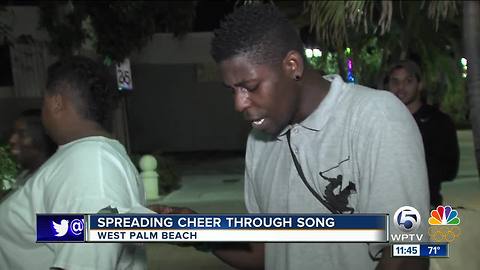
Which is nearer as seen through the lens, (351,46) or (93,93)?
(93,93)

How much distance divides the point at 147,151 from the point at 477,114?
723 inches

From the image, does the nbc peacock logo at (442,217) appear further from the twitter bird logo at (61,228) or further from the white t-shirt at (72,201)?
the twitter bird logo at (61,228)

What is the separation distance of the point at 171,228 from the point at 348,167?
26.0 inches

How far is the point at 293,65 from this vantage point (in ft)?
6.14

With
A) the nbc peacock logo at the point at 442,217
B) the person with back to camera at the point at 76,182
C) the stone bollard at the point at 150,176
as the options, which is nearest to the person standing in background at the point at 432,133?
the nbc peacock logo at the point at 442,217

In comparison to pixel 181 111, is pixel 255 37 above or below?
above

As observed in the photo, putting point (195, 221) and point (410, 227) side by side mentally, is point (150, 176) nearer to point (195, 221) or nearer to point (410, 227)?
point (195, 221)

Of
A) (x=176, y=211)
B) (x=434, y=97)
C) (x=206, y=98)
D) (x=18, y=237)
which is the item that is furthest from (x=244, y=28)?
(x=206, y=98)

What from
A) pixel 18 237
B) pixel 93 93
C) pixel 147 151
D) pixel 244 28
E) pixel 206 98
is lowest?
pixel 147 151

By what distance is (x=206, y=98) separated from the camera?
2114 cm

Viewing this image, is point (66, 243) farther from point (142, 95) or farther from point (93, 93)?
point (142, 95)

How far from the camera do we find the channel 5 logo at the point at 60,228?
1.98 m

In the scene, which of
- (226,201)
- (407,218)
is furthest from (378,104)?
(226,201)

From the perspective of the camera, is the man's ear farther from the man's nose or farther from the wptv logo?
the wptv logo
